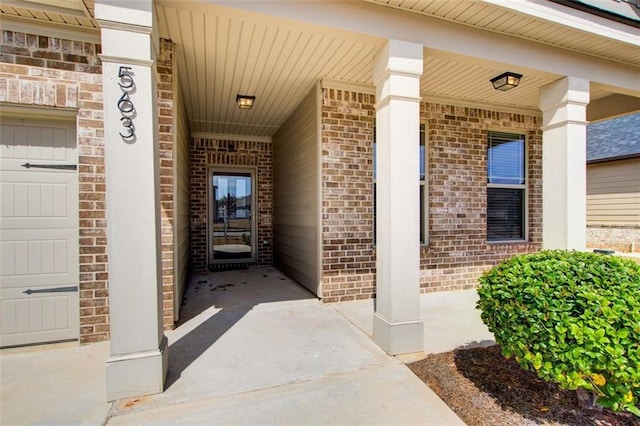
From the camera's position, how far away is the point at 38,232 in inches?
116

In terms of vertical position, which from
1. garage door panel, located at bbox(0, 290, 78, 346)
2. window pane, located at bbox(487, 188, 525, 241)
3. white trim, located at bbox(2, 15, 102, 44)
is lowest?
garage door panel, located at bbox(0, 290, 78, 346)

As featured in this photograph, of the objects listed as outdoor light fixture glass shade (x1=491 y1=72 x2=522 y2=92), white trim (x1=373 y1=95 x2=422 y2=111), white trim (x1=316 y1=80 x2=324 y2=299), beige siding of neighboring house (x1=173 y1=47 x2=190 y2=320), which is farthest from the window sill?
beige siding of neighboring house (x1=173 y1=47 x2=190 y2=320)

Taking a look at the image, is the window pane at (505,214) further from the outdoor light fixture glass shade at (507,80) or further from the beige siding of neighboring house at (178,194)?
the beige siding of neighboring house at (178,194)

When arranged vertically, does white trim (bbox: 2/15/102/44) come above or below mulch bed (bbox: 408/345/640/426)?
above

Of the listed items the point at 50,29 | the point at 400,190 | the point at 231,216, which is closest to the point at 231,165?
the point at 231,216

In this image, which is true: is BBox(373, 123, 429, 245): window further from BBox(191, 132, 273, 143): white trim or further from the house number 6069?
the house number 6069

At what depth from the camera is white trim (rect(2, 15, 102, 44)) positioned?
108 inches

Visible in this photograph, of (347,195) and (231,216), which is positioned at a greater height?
(347,195)

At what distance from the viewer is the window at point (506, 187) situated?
17.6ft

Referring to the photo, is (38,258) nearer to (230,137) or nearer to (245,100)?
(245,100)

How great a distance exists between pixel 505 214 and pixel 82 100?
6106 mm

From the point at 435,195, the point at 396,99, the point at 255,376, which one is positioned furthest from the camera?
the point at 435,195

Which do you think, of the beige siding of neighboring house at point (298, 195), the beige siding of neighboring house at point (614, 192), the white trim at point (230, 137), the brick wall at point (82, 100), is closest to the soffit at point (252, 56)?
the beige siding of neighboring house at point (298, 195)

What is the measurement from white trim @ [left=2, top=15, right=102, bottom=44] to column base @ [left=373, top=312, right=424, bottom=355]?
149 inches
